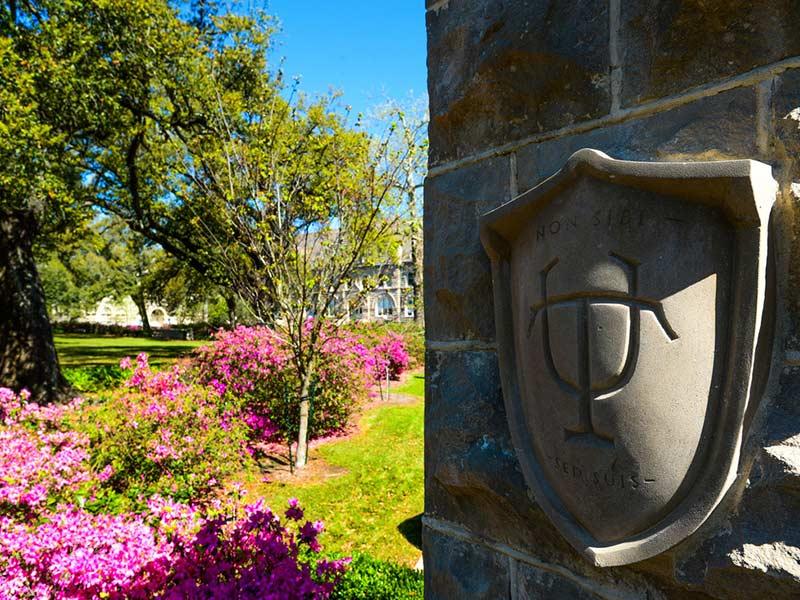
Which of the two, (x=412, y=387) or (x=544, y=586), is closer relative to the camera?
(x=544, y=586)

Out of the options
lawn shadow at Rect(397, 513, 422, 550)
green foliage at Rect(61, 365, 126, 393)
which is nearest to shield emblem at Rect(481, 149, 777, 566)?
lawn shadow at Rect(397, 513, 422, 550)

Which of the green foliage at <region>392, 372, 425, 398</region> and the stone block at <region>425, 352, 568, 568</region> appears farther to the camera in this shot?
the green foliage at <region>392, 372, 425, 398</region>

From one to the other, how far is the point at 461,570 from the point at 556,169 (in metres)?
1.08

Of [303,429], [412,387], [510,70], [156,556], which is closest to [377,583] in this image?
[156,556]

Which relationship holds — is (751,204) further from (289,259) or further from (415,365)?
(415,365)

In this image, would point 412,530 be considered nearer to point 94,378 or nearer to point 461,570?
point 461,570

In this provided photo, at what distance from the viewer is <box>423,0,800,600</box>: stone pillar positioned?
3.02 feet

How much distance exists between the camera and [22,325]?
9984 millimetres

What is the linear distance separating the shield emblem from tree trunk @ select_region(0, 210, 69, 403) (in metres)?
11.2

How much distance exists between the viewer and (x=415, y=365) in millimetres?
17828

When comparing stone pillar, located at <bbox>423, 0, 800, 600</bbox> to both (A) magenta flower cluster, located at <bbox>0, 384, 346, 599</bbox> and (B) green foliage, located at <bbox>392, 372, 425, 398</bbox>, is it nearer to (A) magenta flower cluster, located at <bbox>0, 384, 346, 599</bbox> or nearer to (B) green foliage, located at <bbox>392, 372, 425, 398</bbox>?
(A) magenta flower cluster, located at <bbox>0, 384, 346, 599</bbox>

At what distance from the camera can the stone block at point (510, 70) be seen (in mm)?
1161

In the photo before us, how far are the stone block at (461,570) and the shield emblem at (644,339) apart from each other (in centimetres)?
33

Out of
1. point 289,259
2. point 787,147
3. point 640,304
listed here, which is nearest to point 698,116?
point 787,147
